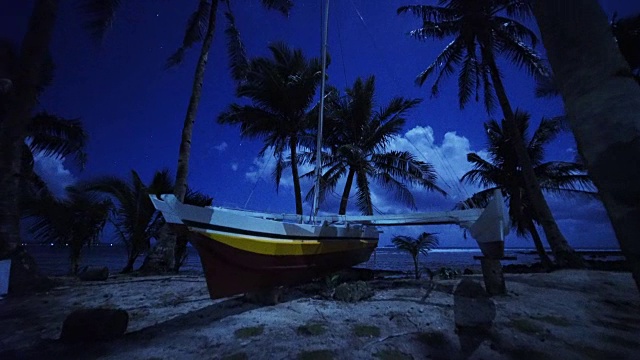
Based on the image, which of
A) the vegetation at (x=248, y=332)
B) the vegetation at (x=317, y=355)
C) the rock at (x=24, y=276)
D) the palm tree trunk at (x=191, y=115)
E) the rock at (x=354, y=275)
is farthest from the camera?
the palm tree trunk at (x=191, y=115)

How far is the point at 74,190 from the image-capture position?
9461 millimetres

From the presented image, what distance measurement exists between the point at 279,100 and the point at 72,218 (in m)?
9.20

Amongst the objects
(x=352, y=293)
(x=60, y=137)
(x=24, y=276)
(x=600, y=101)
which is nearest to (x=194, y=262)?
(x=60, y=137)

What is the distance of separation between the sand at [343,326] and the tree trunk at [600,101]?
8.95 ft

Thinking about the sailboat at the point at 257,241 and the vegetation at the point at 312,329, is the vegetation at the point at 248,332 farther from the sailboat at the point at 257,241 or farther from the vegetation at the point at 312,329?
the sailboat at the point at 257,241

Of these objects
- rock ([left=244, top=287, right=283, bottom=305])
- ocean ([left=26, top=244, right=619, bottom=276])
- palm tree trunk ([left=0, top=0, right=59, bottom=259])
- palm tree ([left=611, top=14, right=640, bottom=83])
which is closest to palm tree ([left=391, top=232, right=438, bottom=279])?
ocean ([left=26, top=244, right=619, bottom=276])

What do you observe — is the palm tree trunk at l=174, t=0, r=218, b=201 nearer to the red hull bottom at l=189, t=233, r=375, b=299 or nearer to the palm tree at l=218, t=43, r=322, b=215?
the palm tree at l=218, t=43, r=322, b=215

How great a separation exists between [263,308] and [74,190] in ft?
30.0

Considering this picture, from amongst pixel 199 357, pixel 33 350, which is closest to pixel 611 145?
pixel 199 357

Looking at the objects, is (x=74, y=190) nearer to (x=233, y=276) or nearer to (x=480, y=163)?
(x=233, y=276)

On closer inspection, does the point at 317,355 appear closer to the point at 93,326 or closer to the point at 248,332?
the point at 248,332

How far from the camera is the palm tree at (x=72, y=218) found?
848 cm

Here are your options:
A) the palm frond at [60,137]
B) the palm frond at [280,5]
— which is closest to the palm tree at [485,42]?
the palm frond at [280,5]

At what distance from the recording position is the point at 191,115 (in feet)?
32.6
